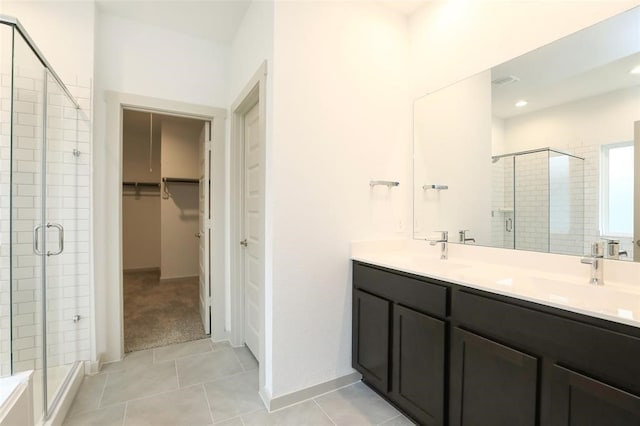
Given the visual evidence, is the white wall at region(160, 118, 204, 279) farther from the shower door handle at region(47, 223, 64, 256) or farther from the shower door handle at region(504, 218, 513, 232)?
the shower door handle at region(504, 218, 513, 232)

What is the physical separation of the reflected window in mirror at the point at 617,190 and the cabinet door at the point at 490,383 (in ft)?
2.61

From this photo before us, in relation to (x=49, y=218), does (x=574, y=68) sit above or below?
above

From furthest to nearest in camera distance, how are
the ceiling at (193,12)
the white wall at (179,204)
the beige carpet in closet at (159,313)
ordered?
the white wall at (179,204) → the beige carpet in closet at (159,313) → the ceiling at (193,12)

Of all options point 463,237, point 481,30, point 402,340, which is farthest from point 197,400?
point 481,30

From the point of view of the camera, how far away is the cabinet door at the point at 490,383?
1165mm

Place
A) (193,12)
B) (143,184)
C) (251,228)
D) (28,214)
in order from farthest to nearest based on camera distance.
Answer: (143,184) < (251,228) < (193,12) < (28,214)

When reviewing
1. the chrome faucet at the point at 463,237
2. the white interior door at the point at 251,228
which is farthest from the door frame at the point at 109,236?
the chrome faucet at the point at 463,237

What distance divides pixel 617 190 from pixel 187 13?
123 inches

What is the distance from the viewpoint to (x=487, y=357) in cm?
130

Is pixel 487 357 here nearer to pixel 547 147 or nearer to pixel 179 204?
pixel 547 147

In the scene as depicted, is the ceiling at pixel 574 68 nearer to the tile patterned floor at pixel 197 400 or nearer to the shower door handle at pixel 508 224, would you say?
the shower door handle at pixel 508 224

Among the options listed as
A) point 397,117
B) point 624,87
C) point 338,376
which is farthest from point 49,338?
point 624,87

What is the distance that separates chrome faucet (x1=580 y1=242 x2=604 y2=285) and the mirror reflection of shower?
0.14 metres

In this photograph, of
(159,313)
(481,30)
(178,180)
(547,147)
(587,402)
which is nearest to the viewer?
(587,402)
